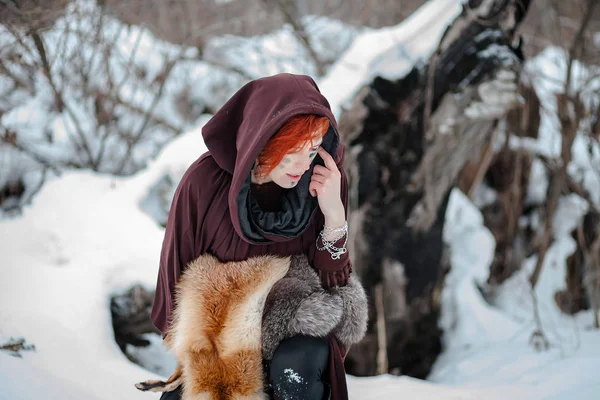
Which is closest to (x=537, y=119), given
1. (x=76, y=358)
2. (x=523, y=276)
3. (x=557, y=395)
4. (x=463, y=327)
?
(x=523, y=276)

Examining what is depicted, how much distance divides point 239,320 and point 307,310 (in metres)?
0.19

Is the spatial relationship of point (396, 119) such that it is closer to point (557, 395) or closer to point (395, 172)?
point (395, 172)

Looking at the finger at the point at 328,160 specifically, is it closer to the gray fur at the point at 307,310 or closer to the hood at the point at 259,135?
the hood at the point at 259,135

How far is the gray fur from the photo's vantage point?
1351 millimetres

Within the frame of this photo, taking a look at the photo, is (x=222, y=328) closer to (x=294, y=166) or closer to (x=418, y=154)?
(x=294, y=166)

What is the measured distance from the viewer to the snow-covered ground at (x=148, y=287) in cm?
180

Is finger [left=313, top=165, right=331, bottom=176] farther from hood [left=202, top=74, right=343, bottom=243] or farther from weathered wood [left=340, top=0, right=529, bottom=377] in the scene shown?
weathered wood [left=340, top=0, right=529, bottom=377]

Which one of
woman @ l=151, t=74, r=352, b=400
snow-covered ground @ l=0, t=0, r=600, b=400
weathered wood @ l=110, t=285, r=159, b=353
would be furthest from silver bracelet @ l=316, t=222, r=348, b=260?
weathered wood @ l=110, t=285, r=159, b=353

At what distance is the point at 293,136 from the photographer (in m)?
1.28

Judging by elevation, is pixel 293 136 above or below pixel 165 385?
above

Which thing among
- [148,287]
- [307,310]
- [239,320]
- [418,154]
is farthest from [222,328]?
[418,154]

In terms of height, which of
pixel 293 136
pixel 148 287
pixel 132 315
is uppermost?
pixel 293 136

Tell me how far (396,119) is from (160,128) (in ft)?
9.37

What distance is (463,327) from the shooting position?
3156 mm
